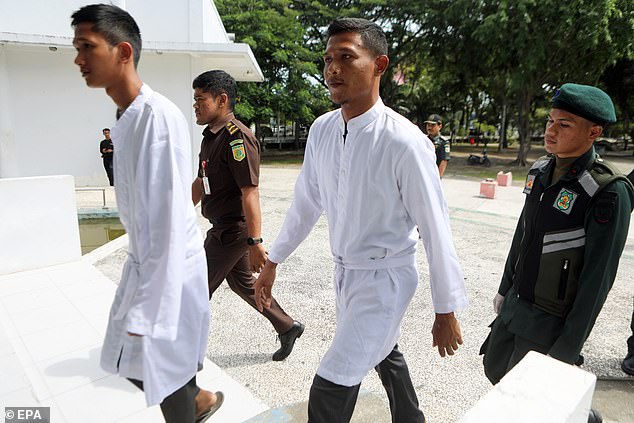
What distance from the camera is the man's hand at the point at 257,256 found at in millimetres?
2875

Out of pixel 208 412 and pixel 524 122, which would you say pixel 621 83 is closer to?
pixel 524 122

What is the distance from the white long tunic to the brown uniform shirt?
1124mm

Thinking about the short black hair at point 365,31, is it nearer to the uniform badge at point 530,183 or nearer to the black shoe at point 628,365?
the uniform badge at point 530,183

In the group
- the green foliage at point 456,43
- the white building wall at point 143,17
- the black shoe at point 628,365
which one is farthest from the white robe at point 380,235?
the green foliage at point 456,43

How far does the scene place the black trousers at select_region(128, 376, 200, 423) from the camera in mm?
1840

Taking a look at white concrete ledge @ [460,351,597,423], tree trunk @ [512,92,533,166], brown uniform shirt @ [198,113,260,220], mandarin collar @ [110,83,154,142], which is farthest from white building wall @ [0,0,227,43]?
tree trunk @ [512,92,533,166]

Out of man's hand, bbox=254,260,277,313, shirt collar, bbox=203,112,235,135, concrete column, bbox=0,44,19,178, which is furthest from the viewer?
concrete column, bbox=0,44,19,178

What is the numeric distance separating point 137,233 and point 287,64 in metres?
20.1

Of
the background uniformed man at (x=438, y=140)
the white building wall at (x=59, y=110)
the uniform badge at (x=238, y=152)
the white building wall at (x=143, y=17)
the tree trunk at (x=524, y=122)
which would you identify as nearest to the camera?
the uniform badge at (x=238, y=152)

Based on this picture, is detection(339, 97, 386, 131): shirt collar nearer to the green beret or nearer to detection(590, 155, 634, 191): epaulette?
the green beret

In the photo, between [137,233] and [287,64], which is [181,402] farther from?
[287,64]

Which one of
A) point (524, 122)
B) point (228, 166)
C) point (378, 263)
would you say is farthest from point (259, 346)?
point (524, 122)

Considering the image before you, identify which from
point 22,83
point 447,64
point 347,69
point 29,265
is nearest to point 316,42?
point 447,64

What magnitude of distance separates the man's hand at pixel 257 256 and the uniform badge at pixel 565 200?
5.45 ft
